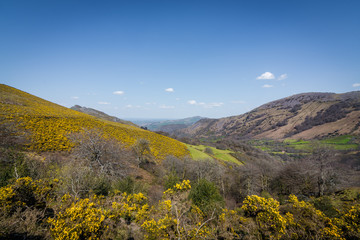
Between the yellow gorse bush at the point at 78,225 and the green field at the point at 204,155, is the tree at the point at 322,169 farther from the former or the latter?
the yellow gorse bush at the point at 78,225

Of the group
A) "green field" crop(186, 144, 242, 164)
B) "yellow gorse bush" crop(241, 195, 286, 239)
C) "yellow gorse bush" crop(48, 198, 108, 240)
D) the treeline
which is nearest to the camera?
"yellow gorse bush" crop(48, 198, 108, 240)

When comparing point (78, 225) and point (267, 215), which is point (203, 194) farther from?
point (78, 225)

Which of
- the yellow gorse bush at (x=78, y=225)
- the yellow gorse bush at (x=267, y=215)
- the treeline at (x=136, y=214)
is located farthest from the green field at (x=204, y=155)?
the yellow gorse bush at (x=78, y=225)

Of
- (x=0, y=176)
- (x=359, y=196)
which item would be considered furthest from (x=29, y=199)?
(x=359, y=196)

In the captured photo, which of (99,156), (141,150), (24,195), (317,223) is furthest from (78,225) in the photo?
(141,150)

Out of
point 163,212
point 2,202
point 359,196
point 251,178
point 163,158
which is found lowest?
point 251,178

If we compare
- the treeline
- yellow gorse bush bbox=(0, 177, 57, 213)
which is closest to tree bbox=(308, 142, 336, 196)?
the treeline

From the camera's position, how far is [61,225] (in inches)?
173

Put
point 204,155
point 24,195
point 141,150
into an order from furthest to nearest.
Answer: point 204,155 < point 141,150 < point 24,195

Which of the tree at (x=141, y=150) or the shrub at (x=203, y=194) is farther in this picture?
the tree at (x=141, y=150)

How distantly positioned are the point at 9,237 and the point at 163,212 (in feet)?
17.0

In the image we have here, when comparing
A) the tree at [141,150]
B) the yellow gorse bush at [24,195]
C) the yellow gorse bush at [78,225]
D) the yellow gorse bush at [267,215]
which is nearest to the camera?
the yellow gorse bush at [78,225]

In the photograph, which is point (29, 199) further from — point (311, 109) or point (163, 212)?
point (311, 109)

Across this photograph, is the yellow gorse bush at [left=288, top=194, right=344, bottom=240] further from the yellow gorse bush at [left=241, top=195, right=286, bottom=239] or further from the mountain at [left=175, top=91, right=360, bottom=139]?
the mountain at [left=175, top=91, right=360, bottom=139]
